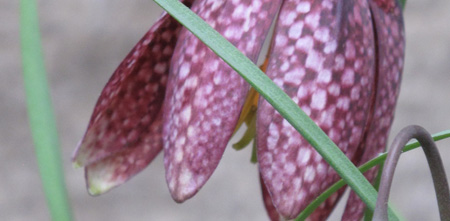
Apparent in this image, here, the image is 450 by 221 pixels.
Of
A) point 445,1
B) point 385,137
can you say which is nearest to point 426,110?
point 445,1

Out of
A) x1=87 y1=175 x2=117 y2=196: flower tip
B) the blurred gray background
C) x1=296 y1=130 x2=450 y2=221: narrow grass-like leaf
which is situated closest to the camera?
x1=296 y1=130 x2=450 y2=221: narrow grass-like leaf

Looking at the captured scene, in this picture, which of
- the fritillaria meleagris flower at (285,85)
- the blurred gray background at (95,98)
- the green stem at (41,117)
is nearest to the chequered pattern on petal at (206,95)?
the fritillaria meleagris flower at (285,85)

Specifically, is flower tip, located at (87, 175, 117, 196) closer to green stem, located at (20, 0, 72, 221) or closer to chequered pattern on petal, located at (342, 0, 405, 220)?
green stem, located at (20, 0, 72, 221)

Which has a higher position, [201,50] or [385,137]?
[201,50]

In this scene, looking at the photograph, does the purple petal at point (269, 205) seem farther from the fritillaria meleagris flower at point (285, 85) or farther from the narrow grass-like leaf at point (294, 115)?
the narrow grass-like leaf at point (294, 115)


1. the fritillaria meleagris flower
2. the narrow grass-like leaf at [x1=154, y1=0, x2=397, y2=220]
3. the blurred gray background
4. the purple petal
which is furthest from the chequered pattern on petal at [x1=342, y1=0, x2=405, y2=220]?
the blurred gray background

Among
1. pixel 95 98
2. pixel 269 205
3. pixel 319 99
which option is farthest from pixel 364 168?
pixel 95 98

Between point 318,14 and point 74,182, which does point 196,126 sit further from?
point 74,182
